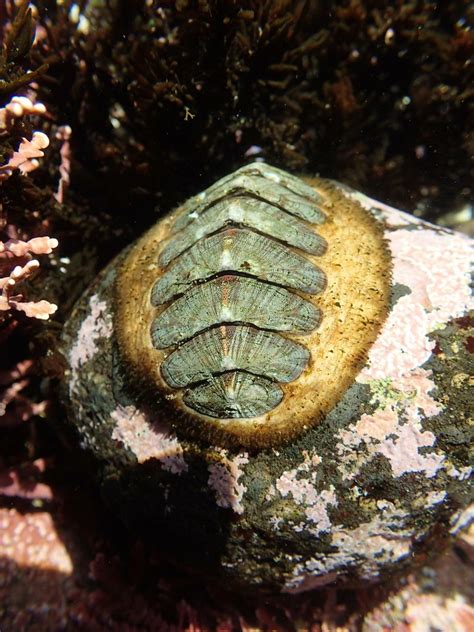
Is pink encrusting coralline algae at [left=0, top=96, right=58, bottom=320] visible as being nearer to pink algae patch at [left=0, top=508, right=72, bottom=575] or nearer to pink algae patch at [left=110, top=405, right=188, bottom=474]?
pink algae patch at [left=110, top=405, right=188, bottom=474]

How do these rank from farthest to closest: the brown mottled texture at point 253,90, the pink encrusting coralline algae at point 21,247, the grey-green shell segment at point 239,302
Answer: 1. the brown mottled texture at point 253,90
2. the pink encrusting coralline algae at point 21,247
3. the grey-green shell segment at point 239,302

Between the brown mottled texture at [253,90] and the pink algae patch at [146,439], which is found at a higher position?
the brown mottled texture at [253,90]

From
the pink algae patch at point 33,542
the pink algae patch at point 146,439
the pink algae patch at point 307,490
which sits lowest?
the pink algae patch at point 33,542

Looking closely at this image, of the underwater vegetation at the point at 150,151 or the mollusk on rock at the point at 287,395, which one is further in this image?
the underwater vegetation at the point at 150,151

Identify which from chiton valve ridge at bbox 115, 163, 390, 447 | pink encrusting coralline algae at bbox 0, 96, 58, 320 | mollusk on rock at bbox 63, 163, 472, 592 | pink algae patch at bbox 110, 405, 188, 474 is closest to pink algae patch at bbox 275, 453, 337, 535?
mollusk on rock at bbox 63, 163, 472, 592

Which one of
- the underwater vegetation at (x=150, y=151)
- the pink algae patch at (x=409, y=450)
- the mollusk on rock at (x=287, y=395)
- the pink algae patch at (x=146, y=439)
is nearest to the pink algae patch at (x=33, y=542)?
the underwater vegetation at (x=150, y=151)

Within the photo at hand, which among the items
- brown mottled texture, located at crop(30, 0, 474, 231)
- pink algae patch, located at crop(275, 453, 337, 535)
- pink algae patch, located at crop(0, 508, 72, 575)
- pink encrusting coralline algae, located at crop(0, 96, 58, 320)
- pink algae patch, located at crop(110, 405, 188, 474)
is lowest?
pink algae patch, located at crop(0, 508, 72, 575)

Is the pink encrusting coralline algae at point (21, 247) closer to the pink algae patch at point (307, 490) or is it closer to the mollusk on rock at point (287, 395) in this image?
the mollusk on rock at point (287, 395)

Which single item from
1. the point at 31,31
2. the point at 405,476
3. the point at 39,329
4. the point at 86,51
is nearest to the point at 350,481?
the point at 405,476
